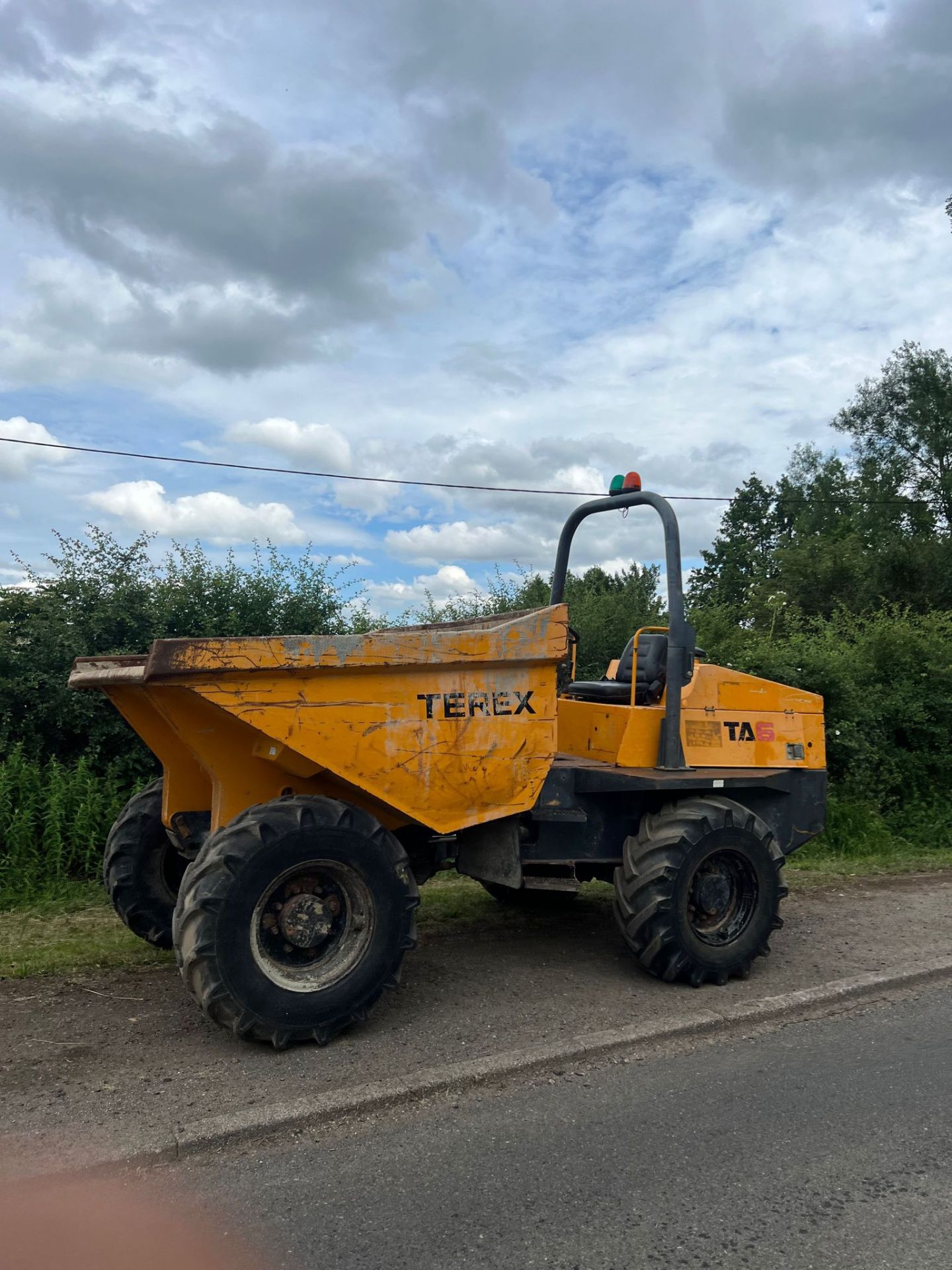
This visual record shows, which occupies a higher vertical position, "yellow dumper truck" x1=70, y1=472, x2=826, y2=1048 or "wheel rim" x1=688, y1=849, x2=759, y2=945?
"yellow dumper truck" x1=70, y1=472, x2=826, y2=1048

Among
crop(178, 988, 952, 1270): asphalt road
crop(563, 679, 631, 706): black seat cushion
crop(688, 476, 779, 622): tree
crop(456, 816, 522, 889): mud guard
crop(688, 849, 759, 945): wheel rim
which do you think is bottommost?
crop(178, 988, 952, 1270): asphalt road

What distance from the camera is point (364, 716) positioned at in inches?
180

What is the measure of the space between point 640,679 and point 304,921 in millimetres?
2630

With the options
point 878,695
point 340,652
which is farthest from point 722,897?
point 878,695

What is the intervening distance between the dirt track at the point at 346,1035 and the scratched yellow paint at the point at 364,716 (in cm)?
96

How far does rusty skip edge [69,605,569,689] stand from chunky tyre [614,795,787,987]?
121 centimetres

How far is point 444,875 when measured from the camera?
329 inches

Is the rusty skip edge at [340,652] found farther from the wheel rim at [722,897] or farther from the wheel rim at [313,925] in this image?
the wheel rim at [722,897]

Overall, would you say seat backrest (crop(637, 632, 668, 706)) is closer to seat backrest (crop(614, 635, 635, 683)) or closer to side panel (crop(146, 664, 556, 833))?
seat backrest (crop(614, 635, 635, 683))

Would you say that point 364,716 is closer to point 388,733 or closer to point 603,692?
point 388,733

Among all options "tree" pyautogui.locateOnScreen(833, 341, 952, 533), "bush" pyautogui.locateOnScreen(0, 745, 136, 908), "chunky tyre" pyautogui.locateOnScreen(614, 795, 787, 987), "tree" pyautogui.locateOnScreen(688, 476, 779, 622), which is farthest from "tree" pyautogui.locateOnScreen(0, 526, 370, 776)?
"tree" pyautogui.locateOnScreen(688, 476, 779, 622)

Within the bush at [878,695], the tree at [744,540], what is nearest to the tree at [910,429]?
the tree at [744,540]

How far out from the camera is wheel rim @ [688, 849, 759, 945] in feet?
18.0

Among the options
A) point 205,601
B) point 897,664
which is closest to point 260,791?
point 205,601
